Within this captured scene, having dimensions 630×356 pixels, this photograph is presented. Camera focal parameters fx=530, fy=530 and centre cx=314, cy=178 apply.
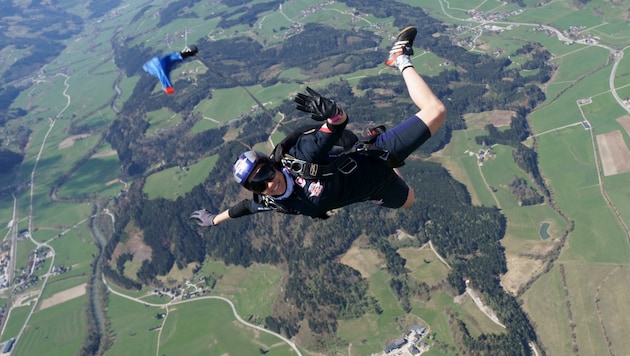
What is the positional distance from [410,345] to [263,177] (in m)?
44.8

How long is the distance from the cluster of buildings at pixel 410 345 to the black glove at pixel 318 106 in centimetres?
4455

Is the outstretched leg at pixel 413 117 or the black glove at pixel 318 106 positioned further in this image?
the outstretched leg at pixel 413 117

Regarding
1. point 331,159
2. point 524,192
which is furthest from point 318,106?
point 524,192

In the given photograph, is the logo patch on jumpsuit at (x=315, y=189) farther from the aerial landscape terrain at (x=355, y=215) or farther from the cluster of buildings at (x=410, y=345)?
the cluster of buildings at (x=410, y=345)

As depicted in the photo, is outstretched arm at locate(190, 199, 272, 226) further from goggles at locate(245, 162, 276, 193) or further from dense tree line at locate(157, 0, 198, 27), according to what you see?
dense tree line at locate(157, 0, 198, 27)

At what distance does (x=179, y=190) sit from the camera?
8662 centimetres

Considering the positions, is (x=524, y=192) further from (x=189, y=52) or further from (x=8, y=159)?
(x=8, y=159)

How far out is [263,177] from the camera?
308 inches

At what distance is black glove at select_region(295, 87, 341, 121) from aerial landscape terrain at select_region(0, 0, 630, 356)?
10116 mm

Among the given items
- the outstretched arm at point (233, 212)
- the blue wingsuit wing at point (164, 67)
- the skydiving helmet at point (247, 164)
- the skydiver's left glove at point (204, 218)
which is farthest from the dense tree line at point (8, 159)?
the skydiving helmet at point (247, 164)

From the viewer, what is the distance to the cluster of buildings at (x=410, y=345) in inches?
1898

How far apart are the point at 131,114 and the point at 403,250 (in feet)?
271

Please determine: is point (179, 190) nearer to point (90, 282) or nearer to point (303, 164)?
point (90, 282)

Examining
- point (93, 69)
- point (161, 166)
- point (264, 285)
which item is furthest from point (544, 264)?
point (93, 69)
